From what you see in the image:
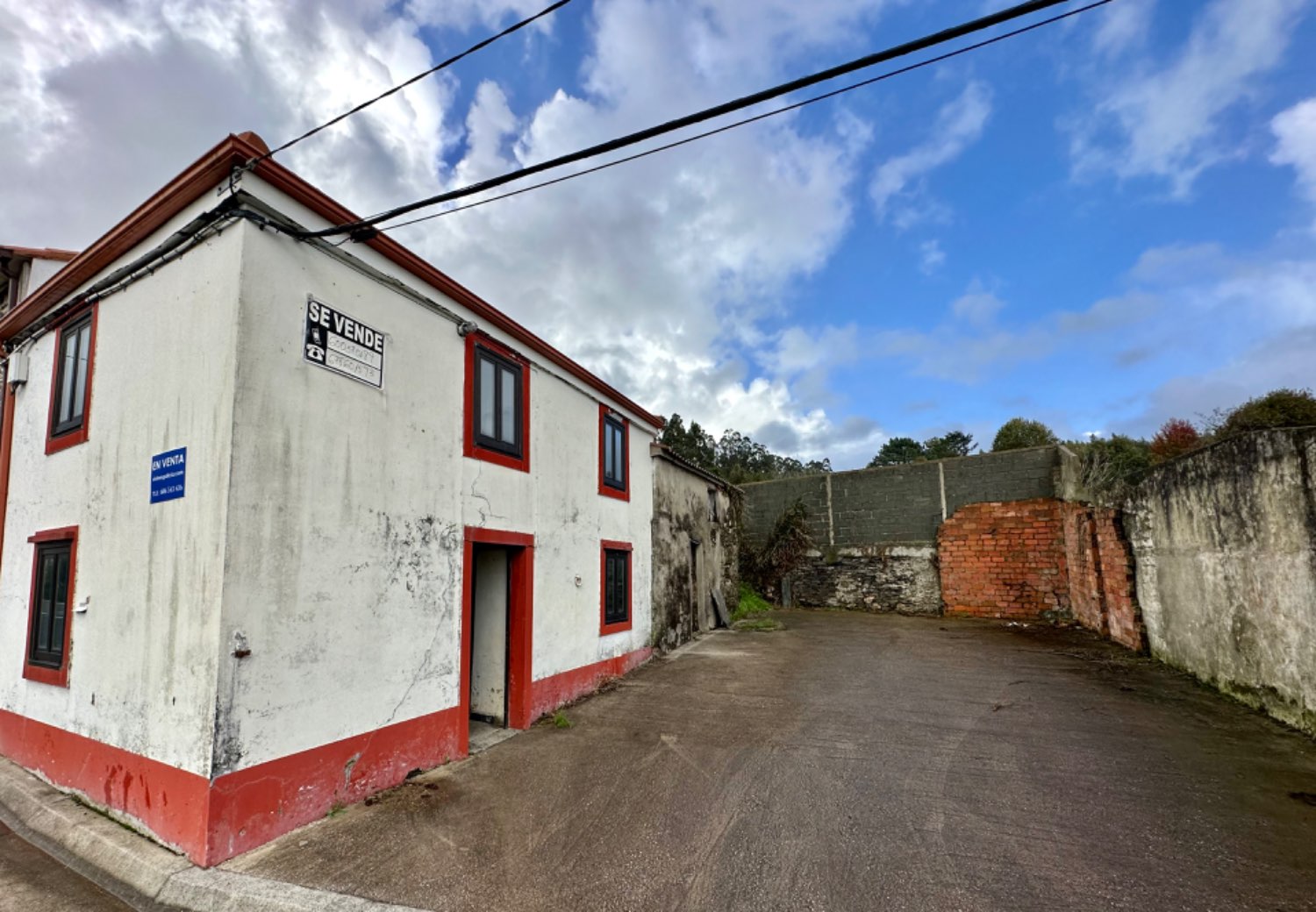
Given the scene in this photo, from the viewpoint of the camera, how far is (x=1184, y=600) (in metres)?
7.88

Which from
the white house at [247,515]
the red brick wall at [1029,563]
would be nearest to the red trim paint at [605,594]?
the white house at [247,515]

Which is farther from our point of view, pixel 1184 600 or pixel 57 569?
pixel 1184 600

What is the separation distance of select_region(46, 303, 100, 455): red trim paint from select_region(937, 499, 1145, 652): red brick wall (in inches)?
556

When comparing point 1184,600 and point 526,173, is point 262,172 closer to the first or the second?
point 526,173

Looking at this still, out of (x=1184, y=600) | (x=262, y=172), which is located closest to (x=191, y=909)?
(x=262, y=172)

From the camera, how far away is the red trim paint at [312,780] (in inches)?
154

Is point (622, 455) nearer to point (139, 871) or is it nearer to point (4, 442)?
point (139, 871)

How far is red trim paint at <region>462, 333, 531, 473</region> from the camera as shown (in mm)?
6371

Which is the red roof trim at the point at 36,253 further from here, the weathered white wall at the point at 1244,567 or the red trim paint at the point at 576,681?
the weathered white wall at the point at 1244,567

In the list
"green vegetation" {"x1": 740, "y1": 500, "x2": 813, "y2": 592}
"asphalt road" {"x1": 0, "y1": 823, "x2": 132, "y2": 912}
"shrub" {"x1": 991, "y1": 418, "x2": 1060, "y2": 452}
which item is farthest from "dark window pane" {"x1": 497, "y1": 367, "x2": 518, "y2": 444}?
"shrub" {"x1": 991, "y1": 418, "x2": 1060, "y2": 452}

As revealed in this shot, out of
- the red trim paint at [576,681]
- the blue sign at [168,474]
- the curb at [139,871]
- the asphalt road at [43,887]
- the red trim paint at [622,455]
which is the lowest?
the asphalt road at [43,887]

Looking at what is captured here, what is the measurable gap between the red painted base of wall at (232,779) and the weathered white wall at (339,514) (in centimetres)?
14

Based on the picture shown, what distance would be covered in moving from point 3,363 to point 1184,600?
14.8 meters

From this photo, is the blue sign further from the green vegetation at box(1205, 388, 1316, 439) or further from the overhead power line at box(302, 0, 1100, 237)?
the green vegetation at box(1205, 388, 1316, 439)
